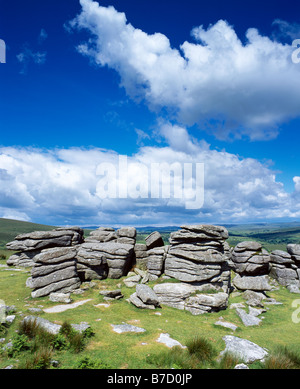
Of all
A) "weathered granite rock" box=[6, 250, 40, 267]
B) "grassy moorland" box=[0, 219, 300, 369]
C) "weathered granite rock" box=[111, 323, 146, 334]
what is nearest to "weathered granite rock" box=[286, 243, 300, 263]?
"grassy moorland" box=[0, 219, 300, 369]

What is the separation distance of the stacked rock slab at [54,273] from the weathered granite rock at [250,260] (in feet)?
89.1

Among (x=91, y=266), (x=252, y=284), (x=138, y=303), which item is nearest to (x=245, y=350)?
(x=138, y=303)

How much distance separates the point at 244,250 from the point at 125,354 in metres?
32.6

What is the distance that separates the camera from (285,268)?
39094 mm

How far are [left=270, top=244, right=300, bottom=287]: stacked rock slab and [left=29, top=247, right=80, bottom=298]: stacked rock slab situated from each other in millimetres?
34144

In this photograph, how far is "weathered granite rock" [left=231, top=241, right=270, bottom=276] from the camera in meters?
38.2

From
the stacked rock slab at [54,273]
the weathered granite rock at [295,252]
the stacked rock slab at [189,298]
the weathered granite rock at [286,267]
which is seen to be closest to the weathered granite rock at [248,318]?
the stacked rock slab at [189,298]

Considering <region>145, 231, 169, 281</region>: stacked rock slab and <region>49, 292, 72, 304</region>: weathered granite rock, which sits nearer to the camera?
<region>49, 292, 72, 304</region>: weathered granite rock

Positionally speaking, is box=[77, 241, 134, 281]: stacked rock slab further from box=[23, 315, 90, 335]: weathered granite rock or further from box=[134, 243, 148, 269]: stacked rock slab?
box=[23, 315, 90, 335]: weathered granite rock

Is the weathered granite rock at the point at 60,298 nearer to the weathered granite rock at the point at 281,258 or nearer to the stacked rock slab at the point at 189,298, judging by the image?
the stacked rock slab at the point at 189,298

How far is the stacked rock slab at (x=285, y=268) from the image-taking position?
3762 cm

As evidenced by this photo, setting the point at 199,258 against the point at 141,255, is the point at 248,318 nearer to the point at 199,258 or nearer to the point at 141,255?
the point at 199,258

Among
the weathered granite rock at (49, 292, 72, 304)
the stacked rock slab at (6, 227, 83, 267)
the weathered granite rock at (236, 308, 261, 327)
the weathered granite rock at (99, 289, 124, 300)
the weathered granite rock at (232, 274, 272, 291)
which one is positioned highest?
the stacked rock slab at (6, 227, 83, 267)

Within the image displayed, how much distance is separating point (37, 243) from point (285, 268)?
145ft
